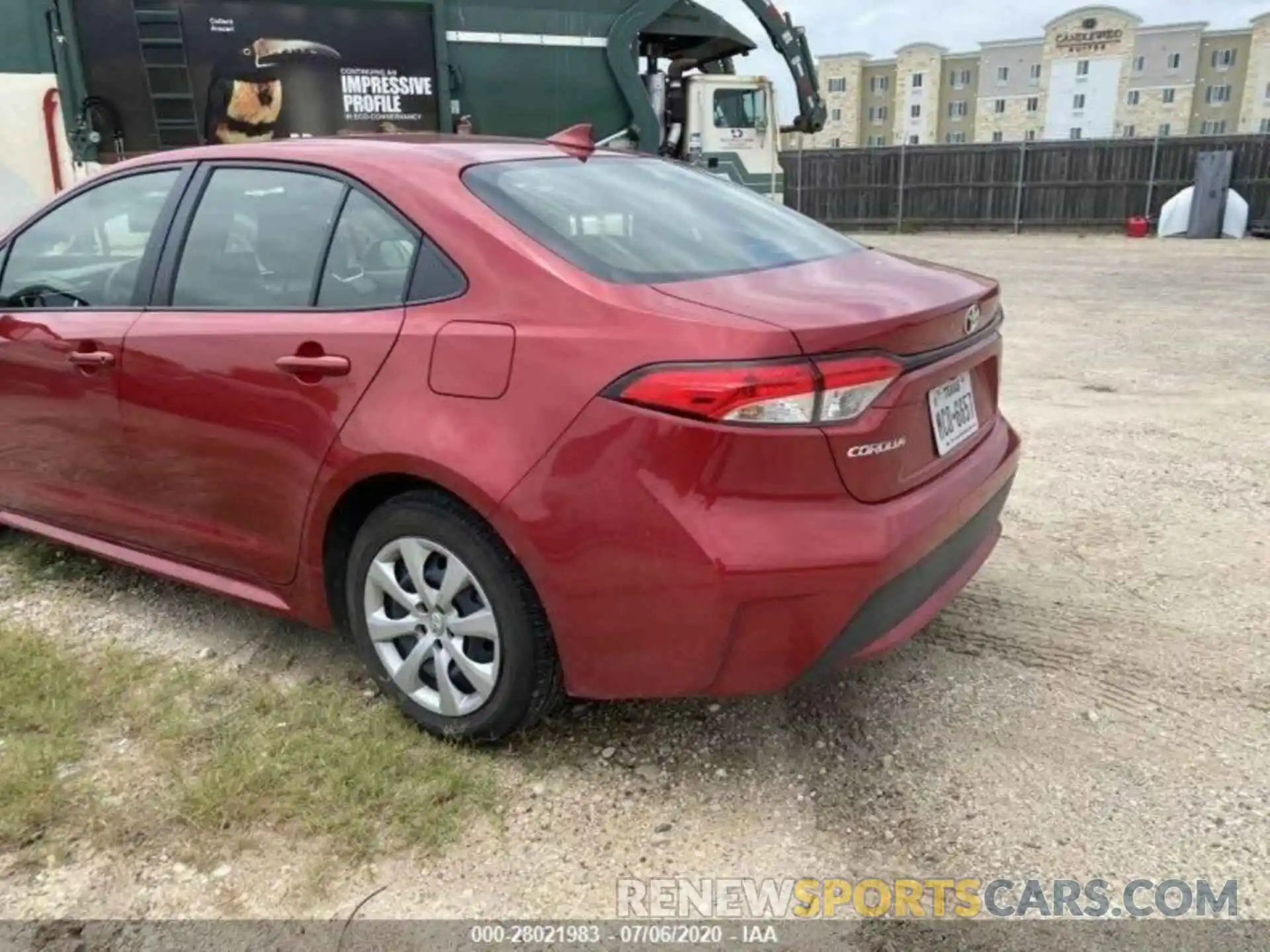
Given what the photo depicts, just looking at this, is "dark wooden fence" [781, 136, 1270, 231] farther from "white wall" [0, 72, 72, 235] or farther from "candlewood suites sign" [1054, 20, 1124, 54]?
"candlewood suites sign" [1054, 20, 1124, 54]

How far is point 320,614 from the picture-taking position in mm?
2953

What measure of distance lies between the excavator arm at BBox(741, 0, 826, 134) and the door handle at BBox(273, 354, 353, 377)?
1293 cm

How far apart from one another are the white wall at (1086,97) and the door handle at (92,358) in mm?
71864

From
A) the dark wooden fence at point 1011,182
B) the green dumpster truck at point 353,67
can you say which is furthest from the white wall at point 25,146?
the dark wooden fence at point 1011,182

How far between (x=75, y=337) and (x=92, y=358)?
149mm

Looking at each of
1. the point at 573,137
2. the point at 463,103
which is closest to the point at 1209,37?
the point at 463,103

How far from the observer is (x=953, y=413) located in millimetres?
2643

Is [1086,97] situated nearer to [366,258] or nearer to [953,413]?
[953,413]

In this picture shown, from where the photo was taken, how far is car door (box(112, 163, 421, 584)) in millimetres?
2703

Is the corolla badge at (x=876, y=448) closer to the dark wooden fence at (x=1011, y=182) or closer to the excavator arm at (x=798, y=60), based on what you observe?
the excavator arm at (x=798, y=60)

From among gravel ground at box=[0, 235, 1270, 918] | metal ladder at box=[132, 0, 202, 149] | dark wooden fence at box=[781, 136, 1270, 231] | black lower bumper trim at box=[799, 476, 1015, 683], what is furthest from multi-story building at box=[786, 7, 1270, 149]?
black lower bumper trim at box=[799, 476, 1015, 683]

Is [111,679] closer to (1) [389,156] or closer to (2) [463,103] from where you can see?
(1) [389,156]

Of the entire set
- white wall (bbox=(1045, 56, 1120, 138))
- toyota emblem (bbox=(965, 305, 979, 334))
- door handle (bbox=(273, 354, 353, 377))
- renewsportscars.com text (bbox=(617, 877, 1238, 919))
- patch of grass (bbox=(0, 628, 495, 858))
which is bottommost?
renewsportscars.com text (bbox=(617, 877, 1238, 919))

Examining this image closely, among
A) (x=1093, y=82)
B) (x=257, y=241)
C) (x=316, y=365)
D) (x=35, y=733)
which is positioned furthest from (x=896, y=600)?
(x=1093, y=82)
